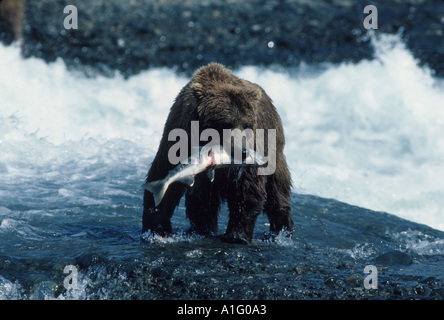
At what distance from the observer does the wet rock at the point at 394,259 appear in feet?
17.4

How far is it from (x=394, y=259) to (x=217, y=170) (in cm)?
174

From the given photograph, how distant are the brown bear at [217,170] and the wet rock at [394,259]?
3.75ft

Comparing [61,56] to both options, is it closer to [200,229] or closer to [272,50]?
[272,50]

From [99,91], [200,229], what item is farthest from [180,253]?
[99,91]

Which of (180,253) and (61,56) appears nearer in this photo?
(180,253)

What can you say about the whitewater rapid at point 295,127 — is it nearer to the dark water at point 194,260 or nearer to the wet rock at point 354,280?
the dark water at point 194,260

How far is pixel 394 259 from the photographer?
534 centimetres

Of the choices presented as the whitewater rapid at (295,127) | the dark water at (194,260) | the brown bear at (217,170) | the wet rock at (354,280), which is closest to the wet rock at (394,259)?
the dark water at (194,260)

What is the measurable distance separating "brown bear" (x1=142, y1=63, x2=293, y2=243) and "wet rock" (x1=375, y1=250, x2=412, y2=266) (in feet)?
3.75

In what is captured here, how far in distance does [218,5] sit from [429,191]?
25.5 feet

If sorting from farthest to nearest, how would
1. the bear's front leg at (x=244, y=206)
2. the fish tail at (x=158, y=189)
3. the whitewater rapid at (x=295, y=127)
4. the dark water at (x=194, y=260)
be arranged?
the whitewater rapid at (x=295, y=127) → the bear's front leg at (x=244, y=206) → the dark water at (x=194, y=260) → the fish tail at (x=158, y=189)

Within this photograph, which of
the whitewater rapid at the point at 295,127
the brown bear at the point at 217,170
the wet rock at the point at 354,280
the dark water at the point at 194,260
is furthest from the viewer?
the whitewater rapid at the point at 295,127

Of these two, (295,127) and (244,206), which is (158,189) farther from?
(295,127)
